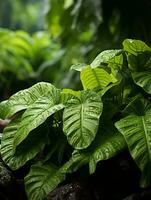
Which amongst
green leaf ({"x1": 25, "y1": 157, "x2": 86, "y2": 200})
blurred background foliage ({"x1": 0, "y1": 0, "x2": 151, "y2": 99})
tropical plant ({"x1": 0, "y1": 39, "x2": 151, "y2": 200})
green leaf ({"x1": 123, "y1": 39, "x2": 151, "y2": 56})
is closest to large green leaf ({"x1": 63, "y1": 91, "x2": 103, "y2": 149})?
tropical plant ({"x1": 0, "y1": 39, "x2": 151, "y2": 200})

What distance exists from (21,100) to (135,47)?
2.32ft

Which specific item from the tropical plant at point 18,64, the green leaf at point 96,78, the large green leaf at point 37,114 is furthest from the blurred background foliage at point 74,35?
the large green leaf at point 37,114

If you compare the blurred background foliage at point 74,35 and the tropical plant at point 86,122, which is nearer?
the tropical plant at point 86,122

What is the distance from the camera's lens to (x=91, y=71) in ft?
7.14

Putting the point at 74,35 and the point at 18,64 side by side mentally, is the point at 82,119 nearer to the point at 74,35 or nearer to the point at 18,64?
the point at 74,35

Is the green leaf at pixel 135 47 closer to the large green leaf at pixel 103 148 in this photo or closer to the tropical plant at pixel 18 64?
the large green leaf at pixel 103 148

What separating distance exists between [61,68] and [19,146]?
10.9ft

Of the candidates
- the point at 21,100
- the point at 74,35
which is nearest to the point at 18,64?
the point at 74,35

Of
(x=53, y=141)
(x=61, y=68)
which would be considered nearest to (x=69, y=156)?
(x=53, y=141)

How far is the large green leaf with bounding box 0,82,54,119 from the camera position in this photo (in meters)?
2.09

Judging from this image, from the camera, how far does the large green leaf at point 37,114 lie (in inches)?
74.9

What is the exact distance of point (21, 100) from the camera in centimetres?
215

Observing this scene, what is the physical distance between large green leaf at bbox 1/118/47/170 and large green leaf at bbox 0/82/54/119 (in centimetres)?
10

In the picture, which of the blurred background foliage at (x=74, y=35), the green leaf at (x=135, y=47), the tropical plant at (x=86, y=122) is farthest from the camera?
the blurred background foliage at (x=74, y=35)
